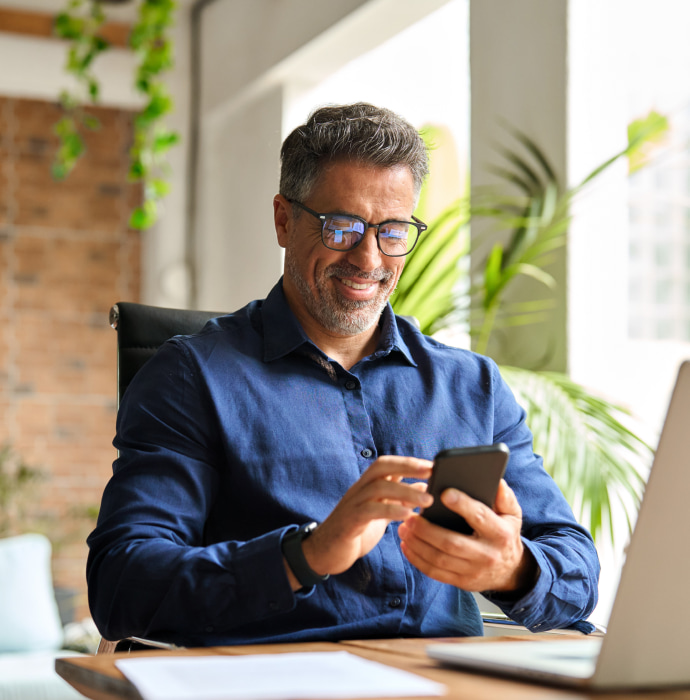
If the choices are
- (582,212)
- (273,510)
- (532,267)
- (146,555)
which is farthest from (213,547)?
(582,212)

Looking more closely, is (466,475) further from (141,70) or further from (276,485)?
(141,70)

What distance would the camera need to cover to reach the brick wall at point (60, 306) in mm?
5488

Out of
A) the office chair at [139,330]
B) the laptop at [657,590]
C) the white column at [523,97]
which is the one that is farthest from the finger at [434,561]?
the white column at [523,97]

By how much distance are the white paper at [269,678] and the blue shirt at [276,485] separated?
0.85ft

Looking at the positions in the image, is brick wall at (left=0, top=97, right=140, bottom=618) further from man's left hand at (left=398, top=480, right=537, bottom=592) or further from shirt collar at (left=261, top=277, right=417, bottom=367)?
man's left hand at (left=398, top=480, right=537, bottom=592)

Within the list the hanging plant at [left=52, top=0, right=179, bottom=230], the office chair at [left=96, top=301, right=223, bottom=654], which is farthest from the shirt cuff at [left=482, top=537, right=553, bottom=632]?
the hanging plant at [left=52, top=0, right=179, bottom=230]

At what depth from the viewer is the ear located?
1.71 metres

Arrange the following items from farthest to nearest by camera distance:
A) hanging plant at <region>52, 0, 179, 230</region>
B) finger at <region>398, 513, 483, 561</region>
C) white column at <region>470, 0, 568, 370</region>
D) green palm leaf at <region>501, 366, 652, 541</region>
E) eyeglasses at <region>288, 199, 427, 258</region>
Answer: hanging plant at <region>52, 0, 179, 230</region> → white column at <region>470, 0, 568, 370</region> → green palm leaf at <region>501, 366, 652, 541</region> → eyeglasses at <region>288, 199, 427, 258</region> → finger at <region>398, 513, 483, 561</region>

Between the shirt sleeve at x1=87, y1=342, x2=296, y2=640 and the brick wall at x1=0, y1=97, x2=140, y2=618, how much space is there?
13.5 ft

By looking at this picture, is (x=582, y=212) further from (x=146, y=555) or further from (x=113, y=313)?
(x=146, y=555)

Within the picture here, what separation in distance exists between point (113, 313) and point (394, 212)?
58 cm

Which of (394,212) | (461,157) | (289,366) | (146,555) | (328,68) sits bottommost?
(146,555)

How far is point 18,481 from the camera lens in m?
5.01

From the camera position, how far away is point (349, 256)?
5.27 ft
